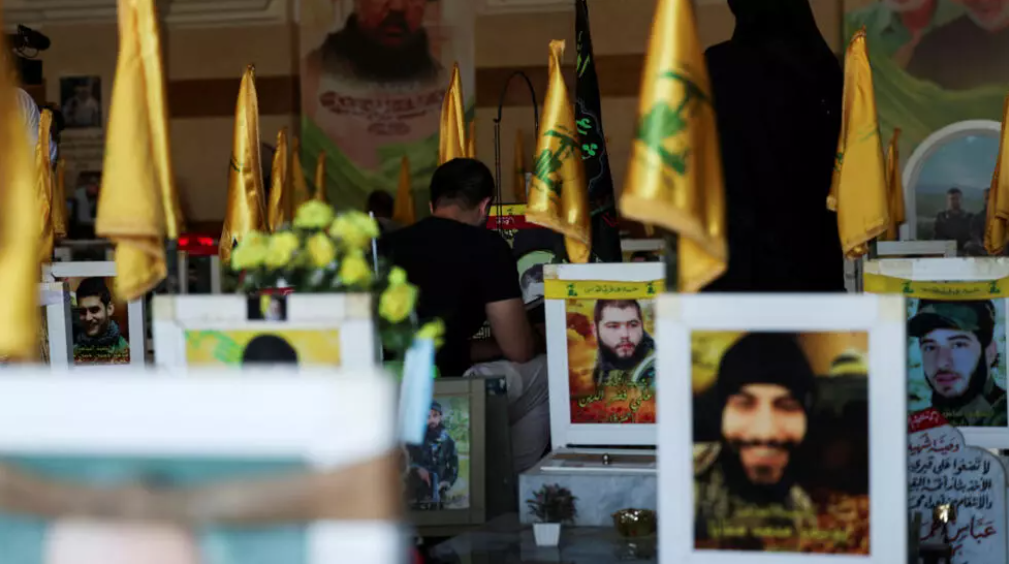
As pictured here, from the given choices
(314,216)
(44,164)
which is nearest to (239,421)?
(314,216)

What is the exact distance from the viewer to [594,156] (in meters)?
4.57

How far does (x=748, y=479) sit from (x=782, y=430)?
9 cm

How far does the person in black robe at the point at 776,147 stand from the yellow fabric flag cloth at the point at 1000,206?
7.68 ft

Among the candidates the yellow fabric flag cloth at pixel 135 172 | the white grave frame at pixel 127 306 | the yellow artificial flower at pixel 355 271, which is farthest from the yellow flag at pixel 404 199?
the yellow artificial flower at pixel 355 271

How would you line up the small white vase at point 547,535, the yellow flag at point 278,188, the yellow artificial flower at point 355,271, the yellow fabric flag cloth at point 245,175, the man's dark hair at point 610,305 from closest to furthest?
the yellow artificial flower at point 355,271, the small white vase at point 547,535, the man's dark hair at point 610,305, the yellow fabric flag cloth at point 245,175, the yellow flag at point 278,188

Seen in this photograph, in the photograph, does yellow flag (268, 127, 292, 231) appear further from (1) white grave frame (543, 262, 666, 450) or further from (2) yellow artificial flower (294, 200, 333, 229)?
(2) yellow artificial flower (294, 200, 333, 229)

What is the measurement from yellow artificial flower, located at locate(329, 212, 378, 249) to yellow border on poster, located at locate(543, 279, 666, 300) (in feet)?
3.64

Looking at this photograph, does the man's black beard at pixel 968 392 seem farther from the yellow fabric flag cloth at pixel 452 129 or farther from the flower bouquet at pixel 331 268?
the yellow fabric flag cloth at pixel 452 129

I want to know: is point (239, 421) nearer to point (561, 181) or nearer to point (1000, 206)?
point (561, 181)

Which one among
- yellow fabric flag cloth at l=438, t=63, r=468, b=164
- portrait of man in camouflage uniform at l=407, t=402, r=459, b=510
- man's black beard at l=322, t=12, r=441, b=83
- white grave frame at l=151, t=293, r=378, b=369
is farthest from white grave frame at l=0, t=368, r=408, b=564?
man's black beard at l=322, t=12, r=441, b=83

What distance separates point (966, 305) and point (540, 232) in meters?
3.05

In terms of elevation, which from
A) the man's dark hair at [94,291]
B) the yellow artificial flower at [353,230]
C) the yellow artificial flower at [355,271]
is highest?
the yellow artificial flower at [353,230]

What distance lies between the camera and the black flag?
4488 millimetres

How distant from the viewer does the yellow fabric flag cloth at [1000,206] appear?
4.93 m
